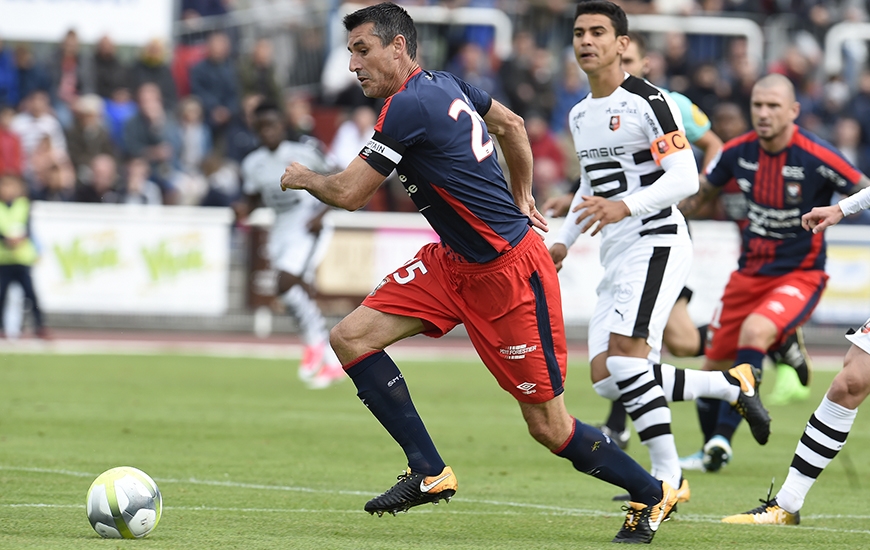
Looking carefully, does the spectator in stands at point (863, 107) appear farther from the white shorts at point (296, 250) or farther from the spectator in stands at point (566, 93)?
the white shorts at point (296, 250)

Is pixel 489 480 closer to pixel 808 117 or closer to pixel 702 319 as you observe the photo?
pixel 702 319

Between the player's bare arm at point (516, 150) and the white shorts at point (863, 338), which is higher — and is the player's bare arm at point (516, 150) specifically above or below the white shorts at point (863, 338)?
above

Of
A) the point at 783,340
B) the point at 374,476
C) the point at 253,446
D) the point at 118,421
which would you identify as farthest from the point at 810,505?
the point at 118,421

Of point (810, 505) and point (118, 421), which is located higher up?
point (810, 505)

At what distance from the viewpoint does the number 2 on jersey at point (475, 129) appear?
20.5ft

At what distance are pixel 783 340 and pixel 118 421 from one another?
548 centimetres

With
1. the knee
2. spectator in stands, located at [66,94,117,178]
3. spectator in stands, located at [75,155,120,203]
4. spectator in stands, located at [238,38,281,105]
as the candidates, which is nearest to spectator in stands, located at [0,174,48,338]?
spectator in stands, located at [75,155,120,203]

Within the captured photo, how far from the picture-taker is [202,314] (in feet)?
62.8

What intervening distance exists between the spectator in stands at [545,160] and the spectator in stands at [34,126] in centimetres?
756

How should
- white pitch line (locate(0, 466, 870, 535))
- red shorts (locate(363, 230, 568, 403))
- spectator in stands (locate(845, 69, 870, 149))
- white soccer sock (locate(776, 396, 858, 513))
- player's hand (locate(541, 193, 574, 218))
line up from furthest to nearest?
spectator in stands (locate(845, 69, 870, 149)), player's hand (locate(541, 193, 574, 218)), white pitch line (locate(0, 466, 870, 535)), white soccer sock (locate(776, 396, 858, 513)), red shorts (locate(363, 230, 568, 403))

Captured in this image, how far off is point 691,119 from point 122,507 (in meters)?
5.08

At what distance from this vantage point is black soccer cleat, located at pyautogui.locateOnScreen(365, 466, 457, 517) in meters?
6.22

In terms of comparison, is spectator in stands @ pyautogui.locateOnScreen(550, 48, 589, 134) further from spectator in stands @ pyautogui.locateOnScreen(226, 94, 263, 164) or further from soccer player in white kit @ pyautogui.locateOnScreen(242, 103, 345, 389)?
soccer player in white kit @ pyautogui.locateOnScreen(242, 103, 345, 389)

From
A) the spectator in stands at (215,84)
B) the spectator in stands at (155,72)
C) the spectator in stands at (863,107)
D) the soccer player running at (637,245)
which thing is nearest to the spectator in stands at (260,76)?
the spectator in stands at (215,84)
